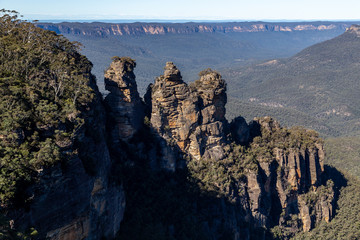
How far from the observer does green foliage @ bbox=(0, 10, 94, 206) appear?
21.5 meters

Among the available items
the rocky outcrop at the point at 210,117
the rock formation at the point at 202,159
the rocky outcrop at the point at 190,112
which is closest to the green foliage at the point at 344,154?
the rock formation at the point at 202,159

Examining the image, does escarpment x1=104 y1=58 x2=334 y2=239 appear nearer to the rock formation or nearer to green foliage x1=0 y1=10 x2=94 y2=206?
the rock formation

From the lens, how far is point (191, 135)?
46156 millimetres

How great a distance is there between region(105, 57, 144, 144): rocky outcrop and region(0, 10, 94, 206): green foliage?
3.68m

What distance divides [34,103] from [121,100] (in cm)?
1553

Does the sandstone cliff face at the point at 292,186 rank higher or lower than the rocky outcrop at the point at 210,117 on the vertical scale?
lower

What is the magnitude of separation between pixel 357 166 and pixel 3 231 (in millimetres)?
88295

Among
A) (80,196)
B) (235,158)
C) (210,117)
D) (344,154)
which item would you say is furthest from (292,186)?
(344,154)

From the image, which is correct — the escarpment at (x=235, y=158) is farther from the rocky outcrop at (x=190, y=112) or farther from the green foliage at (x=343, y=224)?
the green foliage at (x=343, y=224)

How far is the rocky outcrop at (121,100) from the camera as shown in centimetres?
4100

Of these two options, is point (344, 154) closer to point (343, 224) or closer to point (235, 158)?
point (343, 224)

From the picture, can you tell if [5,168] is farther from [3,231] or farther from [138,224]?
[138,224]

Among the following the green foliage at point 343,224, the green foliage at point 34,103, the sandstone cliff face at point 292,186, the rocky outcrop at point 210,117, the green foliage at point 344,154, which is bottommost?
the green foliage at point 344,154

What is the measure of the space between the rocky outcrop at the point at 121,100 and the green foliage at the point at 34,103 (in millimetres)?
3685
